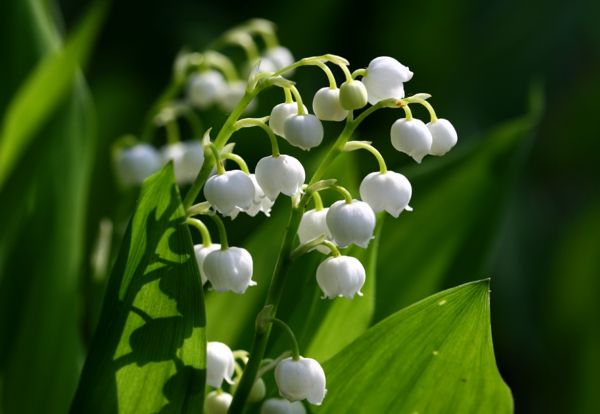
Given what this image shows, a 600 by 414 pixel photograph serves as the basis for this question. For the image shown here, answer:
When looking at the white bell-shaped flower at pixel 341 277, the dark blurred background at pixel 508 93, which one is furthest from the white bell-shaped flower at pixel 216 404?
the dark blurred background at pixel 508 93

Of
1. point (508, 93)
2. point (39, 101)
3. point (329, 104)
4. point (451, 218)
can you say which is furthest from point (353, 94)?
point (508, 93)

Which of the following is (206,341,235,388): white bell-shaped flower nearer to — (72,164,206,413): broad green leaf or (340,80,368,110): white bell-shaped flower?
(72,164,206,413): broad green leaf

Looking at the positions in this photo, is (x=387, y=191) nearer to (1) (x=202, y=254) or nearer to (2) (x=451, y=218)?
(1) (x=202, y=254)

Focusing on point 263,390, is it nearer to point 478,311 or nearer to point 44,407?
point 478,311

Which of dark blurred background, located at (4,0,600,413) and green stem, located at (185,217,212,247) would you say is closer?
green stem, located at (185,217,212,247)

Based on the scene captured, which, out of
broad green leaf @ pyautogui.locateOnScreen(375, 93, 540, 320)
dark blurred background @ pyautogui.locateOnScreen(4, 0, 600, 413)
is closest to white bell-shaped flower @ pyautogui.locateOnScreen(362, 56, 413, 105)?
broad green leaf @ pyautogui.locateOnScreen(375, 93, 540, 320)

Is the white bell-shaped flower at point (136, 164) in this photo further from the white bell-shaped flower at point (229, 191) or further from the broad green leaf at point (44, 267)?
the white bell-shaped flower at point (229, 191)
